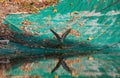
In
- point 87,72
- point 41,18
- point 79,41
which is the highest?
point 41,18

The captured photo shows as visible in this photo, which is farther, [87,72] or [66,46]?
[66,46]

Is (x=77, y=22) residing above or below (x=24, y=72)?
above

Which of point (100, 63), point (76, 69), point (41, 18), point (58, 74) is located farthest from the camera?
point (41, 18)

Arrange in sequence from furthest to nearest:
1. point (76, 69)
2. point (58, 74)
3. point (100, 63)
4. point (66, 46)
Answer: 1. point (66, 46)
2. point (100, 63)
3. point (76, 69)
4. point (58, 74)

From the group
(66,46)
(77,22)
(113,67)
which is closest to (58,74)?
(113,67)

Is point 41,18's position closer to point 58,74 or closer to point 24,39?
point 24,39

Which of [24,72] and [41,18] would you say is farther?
[41,18]

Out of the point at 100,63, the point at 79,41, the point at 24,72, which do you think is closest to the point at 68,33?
the point at 79,41

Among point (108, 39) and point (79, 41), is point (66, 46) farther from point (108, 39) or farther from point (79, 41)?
point (108, 39)

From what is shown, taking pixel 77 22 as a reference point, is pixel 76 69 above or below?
below
